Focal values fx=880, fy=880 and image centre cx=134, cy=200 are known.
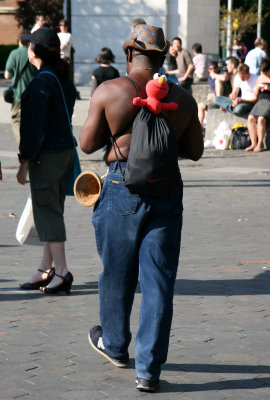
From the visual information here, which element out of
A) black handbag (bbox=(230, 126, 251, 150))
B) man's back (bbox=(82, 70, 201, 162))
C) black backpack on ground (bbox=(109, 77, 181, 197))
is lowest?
black handbag (bbox=(230, 126, 251, 150))

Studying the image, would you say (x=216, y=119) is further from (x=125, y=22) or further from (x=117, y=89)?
(x=125, y=22)

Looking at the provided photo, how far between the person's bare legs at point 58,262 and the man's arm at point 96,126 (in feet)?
6.66

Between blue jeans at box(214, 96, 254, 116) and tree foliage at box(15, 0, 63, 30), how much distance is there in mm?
35816

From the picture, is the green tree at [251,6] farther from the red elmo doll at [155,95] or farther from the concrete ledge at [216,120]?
the red elmo doll at [155,95]

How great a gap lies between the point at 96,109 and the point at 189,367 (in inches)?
57.3

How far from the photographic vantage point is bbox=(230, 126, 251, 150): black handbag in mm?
16688

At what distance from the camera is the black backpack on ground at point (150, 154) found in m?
4.11

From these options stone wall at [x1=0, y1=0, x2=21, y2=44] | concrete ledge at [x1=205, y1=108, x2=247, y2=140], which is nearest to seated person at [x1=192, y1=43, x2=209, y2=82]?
concrete ledge at [x1=205, y1=108, x2=247, y2=140]

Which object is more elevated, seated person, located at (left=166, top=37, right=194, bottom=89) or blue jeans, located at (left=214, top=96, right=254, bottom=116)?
seated person, located at (left=166, top=37, right=194, bottom=89)

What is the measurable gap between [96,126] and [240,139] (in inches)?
498

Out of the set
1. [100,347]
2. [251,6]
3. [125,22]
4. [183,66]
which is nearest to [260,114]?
[183,66]

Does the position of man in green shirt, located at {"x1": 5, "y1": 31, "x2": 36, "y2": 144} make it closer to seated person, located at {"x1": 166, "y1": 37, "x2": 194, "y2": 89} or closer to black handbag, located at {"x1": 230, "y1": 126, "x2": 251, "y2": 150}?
black handbag, located at {"x1": 230, "y1": 126, "x2": 251, "y2": 150}

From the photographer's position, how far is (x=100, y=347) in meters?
4.66

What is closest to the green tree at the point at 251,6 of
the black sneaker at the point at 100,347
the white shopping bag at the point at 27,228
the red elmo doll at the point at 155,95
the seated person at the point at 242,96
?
the seated person at the point at 242,96
